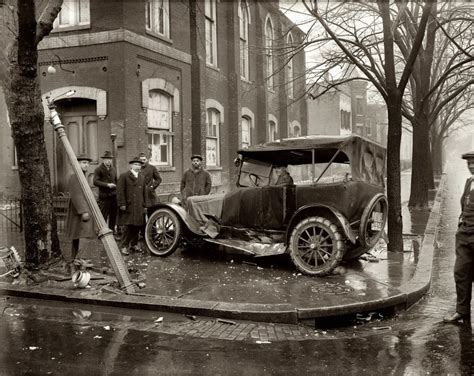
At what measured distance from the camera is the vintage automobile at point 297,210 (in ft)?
25.1

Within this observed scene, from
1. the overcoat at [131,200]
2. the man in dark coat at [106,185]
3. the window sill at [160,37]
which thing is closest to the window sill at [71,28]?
the window sill at [160,37]

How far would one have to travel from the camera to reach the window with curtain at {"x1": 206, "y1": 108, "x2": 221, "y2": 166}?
68.6ft

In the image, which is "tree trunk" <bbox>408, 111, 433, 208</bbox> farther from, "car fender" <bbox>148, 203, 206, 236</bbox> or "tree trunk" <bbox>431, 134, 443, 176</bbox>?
"tree trunk" <bbox>431, 134, 443, 176</bbox>

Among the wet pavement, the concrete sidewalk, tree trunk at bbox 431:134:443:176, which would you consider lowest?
the wet pavement

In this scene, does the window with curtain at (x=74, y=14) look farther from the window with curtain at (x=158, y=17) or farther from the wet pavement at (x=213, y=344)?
the wet pavement at (x=213, y=344)

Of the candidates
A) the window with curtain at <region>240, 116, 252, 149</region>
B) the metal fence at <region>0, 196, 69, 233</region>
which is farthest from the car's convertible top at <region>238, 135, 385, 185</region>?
the window with curtain at <region>240, 116, 252, 149</region>

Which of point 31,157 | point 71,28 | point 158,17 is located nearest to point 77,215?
point 31,157

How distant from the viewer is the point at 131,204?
989 cm

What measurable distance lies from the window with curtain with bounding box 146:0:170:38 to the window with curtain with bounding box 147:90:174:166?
6.75ft

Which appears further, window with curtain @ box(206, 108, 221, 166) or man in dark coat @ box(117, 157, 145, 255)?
window with curtain @ box(206, 108, 221, 166)

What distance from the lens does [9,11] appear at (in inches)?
384

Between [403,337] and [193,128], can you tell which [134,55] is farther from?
[403,337]

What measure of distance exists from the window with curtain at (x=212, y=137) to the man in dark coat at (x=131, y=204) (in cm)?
1070

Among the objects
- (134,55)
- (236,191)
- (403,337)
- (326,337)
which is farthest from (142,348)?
(134,55)
